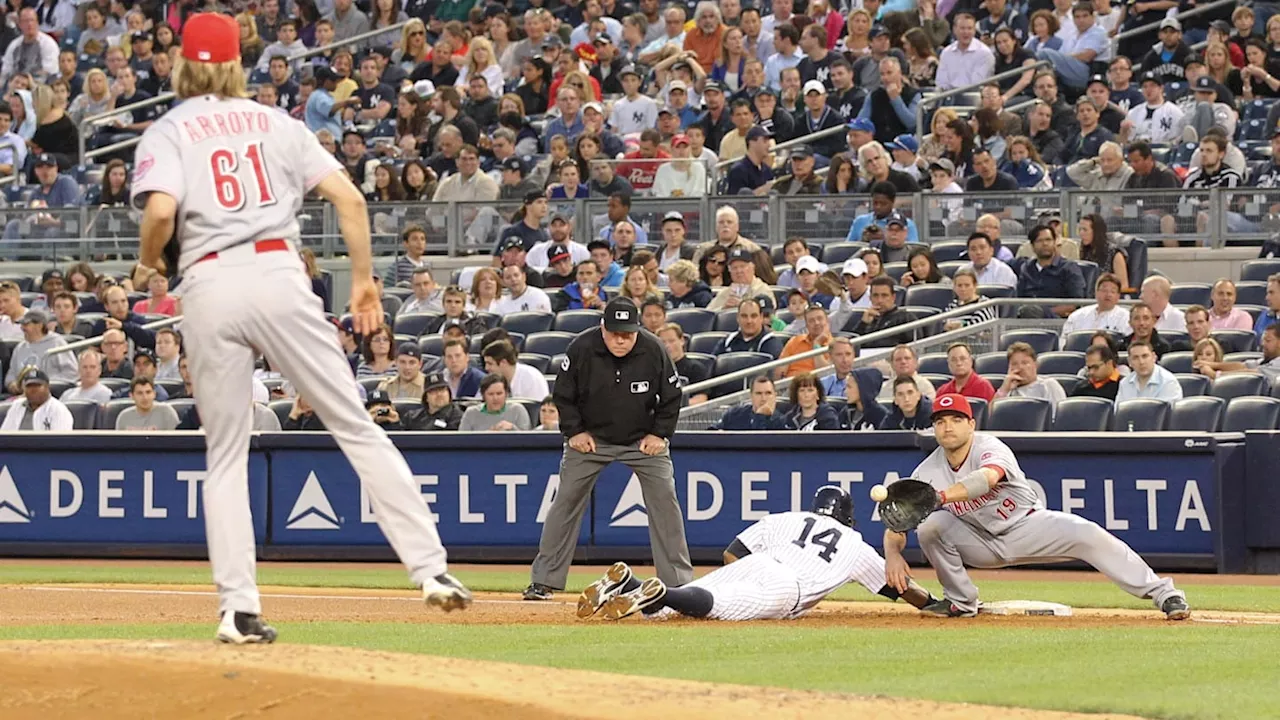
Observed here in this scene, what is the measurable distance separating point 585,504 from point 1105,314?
241 inches

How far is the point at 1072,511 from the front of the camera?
14.9 meters

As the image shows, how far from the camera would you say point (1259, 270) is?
17.1 m

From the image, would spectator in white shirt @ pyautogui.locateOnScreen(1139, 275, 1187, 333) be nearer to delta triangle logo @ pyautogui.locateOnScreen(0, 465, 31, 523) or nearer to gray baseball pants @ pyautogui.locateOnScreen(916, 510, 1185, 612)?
gray baseball pants @ pyautogui.locateOnScreen(916, 510, 1185, 612)

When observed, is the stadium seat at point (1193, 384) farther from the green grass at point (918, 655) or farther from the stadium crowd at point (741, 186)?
the green grass at point (918, 655)

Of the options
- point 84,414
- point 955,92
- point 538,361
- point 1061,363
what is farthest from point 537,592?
point 955,92

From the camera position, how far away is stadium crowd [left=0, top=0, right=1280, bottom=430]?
16438 millimetres

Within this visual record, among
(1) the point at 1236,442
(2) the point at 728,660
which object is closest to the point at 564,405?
(2) the point at 728,660

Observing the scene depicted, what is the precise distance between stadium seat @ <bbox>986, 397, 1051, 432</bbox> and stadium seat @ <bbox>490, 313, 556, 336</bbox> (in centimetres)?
479

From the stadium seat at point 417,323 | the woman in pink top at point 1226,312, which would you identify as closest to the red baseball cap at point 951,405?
the woman in pink top at point 1226,312

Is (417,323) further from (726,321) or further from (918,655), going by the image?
(918,655)

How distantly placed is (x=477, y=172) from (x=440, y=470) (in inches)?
214

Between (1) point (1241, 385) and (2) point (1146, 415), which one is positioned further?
(1) point (1241, 385)

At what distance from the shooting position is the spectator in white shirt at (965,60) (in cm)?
2106

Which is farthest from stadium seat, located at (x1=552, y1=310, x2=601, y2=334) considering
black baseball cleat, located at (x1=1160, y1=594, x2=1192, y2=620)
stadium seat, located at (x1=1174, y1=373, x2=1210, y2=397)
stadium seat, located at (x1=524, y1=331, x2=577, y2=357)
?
black baseball cleat, located at (x1=1160, y1=594, x2=1192, y2=620)
